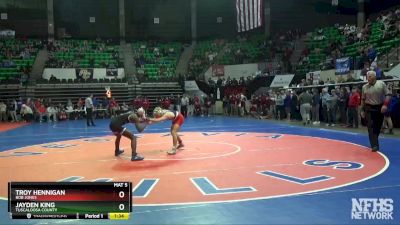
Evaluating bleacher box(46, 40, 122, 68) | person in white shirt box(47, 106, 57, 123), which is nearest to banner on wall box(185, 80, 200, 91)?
bleacher box(46, 40, 122, 68)

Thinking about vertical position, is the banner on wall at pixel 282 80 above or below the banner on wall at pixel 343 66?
below

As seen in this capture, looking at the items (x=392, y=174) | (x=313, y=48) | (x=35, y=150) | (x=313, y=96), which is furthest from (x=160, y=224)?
(x=313, y=48)

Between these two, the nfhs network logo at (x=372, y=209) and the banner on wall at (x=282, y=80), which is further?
the banner on wall at (x=282, y=80)

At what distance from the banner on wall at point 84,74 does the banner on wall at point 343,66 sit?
16.6m

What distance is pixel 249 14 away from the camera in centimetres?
2656

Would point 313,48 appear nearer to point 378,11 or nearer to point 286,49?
point 286,49

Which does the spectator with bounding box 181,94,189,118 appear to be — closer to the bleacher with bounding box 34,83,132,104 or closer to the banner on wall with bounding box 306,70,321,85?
the bleacher with bounding box 34,83,132,104

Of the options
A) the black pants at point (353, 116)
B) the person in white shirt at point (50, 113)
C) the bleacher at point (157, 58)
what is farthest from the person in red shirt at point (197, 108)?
the black pants at point (353, 116)

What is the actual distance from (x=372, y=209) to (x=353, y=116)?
33.6 feet

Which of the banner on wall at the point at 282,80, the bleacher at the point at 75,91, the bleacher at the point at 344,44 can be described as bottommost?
the bleacher at the point at 75,91

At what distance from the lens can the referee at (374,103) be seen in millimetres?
8531

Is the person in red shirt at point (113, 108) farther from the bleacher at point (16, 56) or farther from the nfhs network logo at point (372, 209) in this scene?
the nfhs network logo at point (372, 209)

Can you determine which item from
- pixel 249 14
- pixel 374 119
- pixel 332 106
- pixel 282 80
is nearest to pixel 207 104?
pixel 282 80
